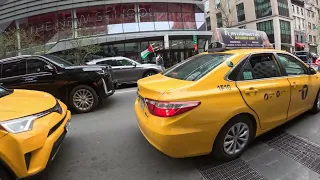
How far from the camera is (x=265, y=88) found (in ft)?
12.2

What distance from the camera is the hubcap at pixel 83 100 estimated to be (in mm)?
6680

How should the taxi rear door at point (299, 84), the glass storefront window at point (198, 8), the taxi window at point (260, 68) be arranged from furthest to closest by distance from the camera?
the glass storefront window at point (198, 8)
the taxi rear door at point (299, 84)
the taxi window at point (260, 68)

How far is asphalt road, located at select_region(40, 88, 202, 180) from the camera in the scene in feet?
11.0

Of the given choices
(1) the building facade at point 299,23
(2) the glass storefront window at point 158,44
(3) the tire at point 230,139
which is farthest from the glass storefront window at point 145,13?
(1) the building facade at point 299,23

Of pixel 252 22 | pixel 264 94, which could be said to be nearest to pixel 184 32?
pixel 264 94

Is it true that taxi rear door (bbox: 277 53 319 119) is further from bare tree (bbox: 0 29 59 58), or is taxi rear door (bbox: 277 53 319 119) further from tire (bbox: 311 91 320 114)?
bare tree (bbox: 0 29 59 58)

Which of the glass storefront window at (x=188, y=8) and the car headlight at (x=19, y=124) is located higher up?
the glass storefront window at (x=188, y=8)

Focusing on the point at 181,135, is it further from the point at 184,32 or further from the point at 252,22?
the point at 252,22

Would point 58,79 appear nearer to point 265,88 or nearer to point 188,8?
point 265,88

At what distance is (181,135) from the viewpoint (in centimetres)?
303

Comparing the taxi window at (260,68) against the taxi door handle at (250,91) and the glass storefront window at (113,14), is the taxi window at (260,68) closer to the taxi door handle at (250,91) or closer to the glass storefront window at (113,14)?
the taxi door handle at (250,91)

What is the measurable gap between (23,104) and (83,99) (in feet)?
11.3

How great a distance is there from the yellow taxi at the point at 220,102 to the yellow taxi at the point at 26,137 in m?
1.20

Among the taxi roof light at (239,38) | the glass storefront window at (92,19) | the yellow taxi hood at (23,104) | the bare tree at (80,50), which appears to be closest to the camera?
the yellow taxi hood at (23,104)
